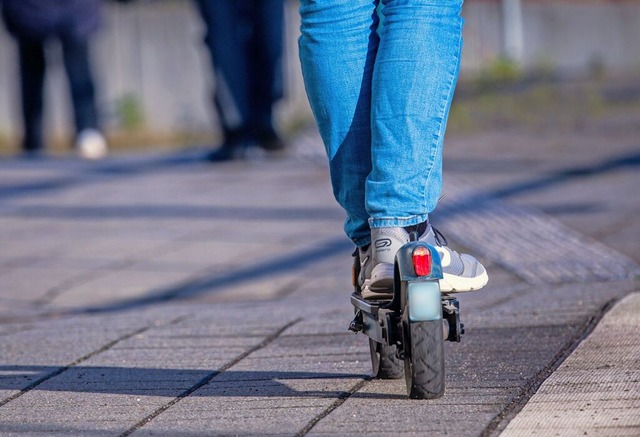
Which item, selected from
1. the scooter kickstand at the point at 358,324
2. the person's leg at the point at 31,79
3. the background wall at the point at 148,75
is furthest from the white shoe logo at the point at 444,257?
the background wall at the point at 148,75

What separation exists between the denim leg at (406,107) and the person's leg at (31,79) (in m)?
7.68

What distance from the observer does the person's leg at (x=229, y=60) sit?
8.17 metres

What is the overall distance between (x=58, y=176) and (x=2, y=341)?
4.41 meters

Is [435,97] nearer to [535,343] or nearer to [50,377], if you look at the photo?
[535,343]

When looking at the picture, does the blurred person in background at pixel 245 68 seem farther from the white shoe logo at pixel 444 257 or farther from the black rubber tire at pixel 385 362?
the white shoe logo at pixel 444 257

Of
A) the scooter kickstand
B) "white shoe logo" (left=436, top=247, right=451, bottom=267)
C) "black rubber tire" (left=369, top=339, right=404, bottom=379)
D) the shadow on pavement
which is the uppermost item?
"white shoe logo" (left=436, top=247, right=451, bottom=267)

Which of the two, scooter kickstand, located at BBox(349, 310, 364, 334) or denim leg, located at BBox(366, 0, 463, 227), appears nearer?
denim leg, located at BBox(366, 0, 463, 227)

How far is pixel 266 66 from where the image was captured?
8.54m

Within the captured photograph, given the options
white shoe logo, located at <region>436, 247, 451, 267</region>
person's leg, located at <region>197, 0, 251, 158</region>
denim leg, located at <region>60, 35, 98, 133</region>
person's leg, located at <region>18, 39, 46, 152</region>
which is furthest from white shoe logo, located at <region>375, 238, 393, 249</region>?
person's leg, located at <region>18, 39, 46, 152</region>

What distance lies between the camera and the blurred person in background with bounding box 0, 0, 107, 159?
31.2ft

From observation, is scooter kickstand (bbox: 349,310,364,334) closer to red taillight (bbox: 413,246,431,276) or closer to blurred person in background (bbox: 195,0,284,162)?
red taillight (bbox: 413,246,431,276)

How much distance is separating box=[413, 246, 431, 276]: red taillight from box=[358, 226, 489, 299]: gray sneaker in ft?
0.32

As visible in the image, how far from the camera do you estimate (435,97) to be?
255cm

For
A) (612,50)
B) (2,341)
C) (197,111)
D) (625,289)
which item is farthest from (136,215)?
(612,50)
